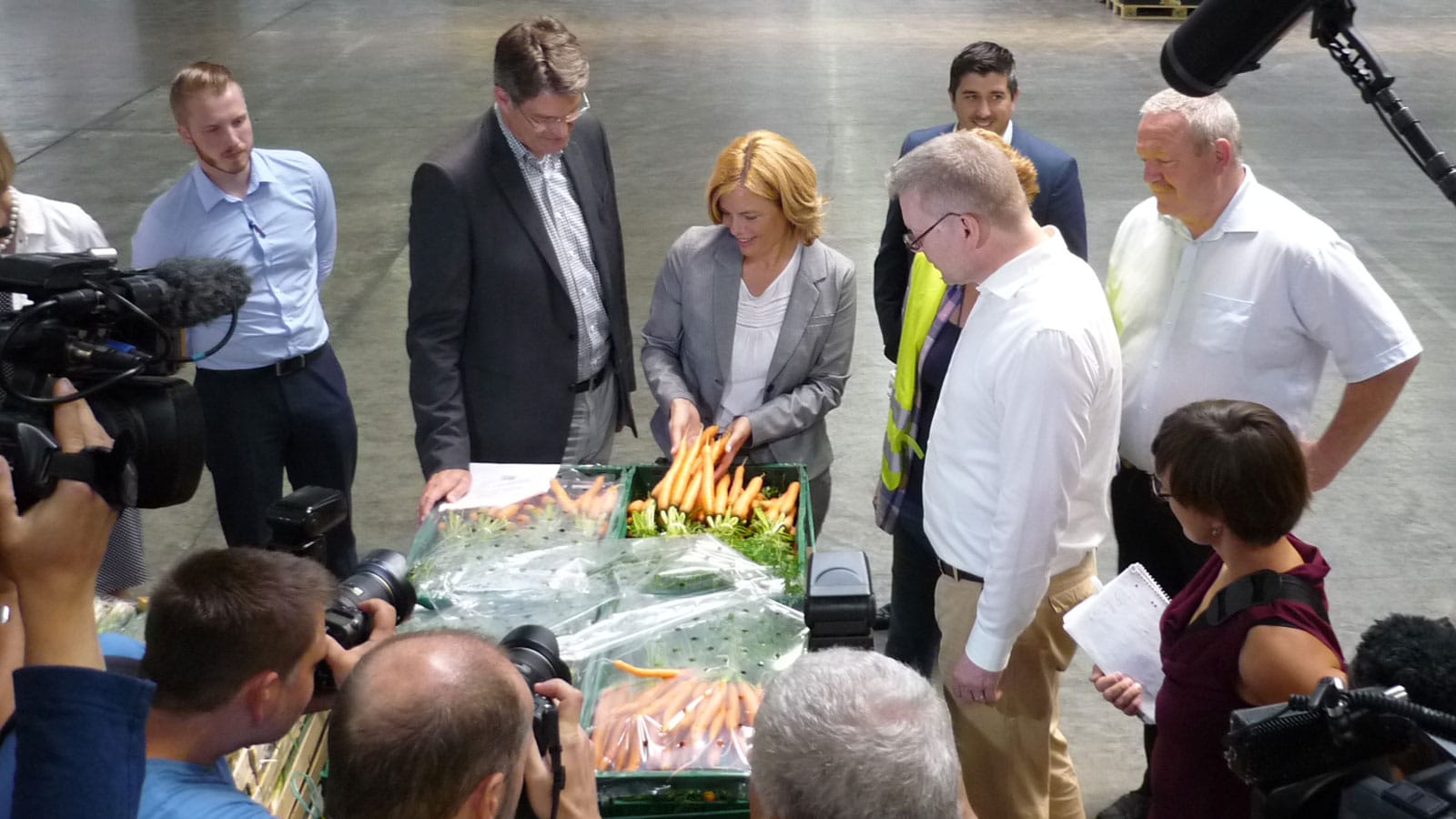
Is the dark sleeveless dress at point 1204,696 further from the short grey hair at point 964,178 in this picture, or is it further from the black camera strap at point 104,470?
the black camera strap at point 104,470

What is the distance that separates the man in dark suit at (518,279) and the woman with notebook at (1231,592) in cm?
159

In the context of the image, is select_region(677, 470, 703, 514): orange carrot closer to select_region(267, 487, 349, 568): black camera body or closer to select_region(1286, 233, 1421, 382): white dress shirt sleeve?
select_region(267, 487, 349, 568): black camera body

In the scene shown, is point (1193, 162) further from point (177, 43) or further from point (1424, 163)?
point (177, 43)

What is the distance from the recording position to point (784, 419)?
3246 mm

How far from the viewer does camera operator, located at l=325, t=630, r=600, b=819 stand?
1504 millimetres

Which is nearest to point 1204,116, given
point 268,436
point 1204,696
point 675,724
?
point 1204,696

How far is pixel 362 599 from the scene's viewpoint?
85.6 inches

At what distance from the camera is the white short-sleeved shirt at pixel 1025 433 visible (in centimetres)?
234

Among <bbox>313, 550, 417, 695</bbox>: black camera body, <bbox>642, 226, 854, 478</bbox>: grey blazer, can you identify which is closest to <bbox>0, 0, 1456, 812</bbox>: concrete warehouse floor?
<bbox>642, 226, 854, 478</bbox>: grey blazer

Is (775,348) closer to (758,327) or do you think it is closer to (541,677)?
(758,327)

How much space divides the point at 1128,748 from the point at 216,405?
2.76 metres

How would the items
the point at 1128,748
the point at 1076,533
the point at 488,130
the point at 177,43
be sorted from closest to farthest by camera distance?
the point at 1076,533
the point at 488,130
the point at 1128,748
the point at 177,43

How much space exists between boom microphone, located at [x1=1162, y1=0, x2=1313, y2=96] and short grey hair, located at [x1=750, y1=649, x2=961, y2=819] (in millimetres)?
768

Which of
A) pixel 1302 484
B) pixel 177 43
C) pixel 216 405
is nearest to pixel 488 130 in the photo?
pixel 216 405
